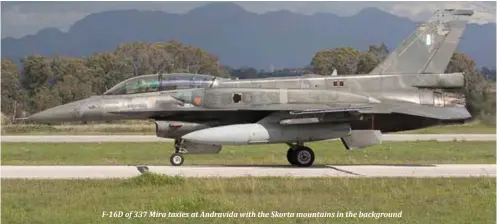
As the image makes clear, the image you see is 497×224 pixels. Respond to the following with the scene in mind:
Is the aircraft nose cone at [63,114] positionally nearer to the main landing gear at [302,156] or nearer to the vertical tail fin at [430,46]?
the main landing gear at [302,156]

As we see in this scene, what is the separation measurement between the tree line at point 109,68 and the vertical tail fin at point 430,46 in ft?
147

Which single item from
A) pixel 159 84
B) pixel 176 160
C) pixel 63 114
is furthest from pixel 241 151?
pixel 63 114

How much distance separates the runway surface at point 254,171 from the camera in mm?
18483

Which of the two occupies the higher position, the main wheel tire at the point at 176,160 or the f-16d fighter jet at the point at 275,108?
the f-16d fighter jet at the point at 275,108

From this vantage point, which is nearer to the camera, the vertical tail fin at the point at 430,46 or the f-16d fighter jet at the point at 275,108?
the f-16d fighter jet at the point at 275,108

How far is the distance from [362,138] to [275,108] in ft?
8.63

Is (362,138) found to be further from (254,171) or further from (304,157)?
(254,171)

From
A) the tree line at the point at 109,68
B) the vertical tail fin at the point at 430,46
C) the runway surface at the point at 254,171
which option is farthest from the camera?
the tree line at the point at 109,68

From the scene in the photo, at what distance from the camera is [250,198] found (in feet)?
45.9

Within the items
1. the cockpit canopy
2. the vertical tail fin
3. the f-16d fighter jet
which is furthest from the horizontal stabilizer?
the cockpit canopy

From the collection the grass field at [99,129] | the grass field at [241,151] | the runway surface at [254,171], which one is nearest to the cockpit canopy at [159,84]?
the runway surface at [254,171]

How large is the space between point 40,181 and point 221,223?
21.0ft

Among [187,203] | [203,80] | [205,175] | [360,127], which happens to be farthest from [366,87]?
[187,203]

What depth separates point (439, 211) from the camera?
1277 centimetres
